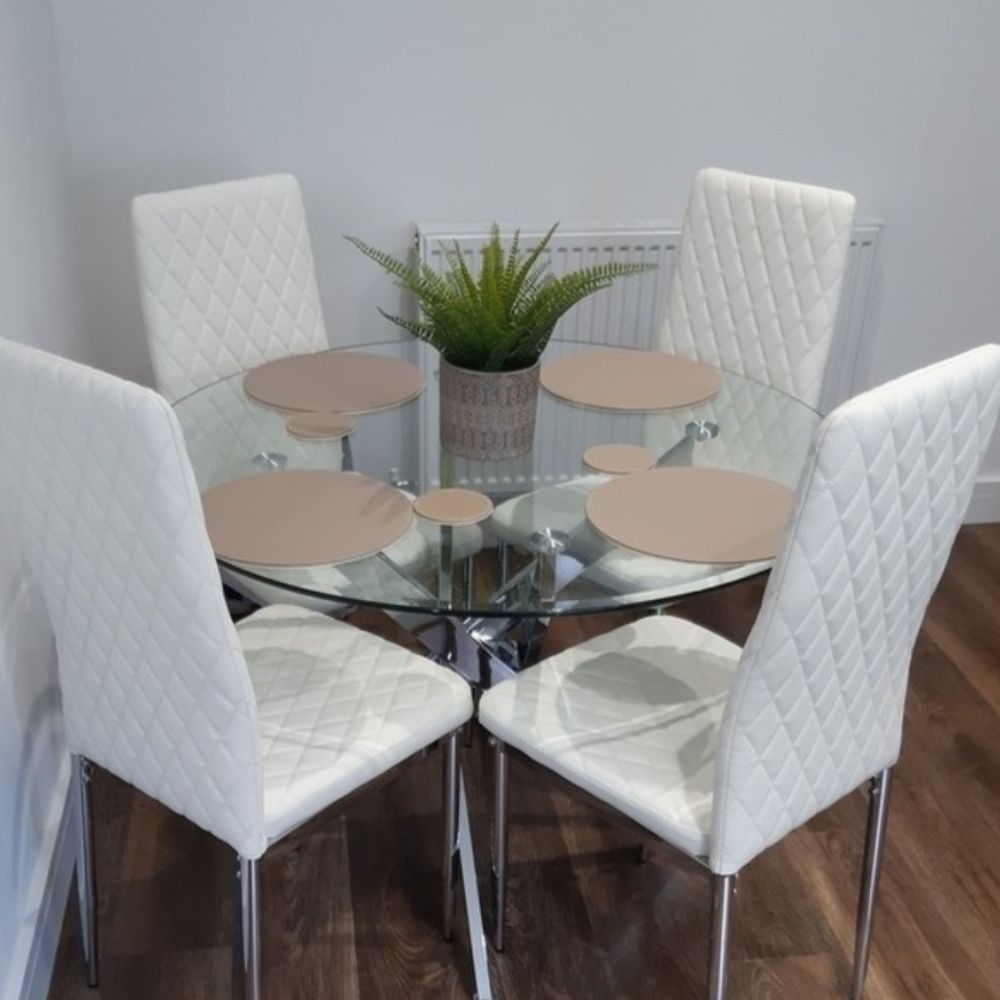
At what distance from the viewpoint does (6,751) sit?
1879 mm

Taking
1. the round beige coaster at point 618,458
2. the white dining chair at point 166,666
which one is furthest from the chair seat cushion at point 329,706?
the round beige coaster at point 618,458

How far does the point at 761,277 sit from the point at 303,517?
1.27 metres

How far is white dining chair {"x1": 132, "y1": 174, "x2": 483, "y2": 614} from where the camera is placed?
2523 mm

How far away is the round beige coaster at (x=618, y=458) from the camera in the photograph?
6.63ft

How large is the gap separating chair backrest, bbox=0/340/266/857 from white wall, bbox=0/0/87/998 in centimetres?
28

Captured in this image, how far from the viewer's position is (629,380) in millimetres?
2387

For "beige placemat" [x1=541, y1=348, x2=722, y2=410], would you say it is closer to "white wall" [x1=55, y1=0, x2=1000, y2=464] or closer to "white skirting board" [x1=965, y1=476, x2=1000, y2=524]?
"white wall" [x1=55, y1=0, x2=1000, y2=464]

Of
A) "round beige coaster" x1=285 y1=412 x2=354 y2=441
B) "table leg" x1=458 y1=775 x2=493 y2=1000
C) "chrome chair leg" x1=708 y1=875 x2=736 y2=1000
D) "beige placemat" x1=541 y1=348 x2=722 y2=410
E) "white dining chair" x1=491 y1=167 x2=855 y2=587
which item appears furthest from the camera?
"white dining chair" x1=491 y1=167 x2=855 y2=587

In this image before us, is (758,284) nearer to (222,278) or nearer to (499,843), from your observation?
(222,278)

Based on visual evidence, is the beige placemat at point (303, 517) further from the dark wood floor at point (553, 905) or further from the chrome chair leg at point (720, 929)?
the chrome chair leg at point (720, 929)

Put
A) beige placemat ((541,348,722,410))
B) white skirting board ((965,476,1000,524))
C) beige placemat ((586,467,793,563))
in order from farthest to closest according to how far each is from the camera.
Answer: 1. white skirting board ((965,476,1000,524))
2. beige placemat ((541,348,722,410))
3. beige placemat ((586,467,793,563))

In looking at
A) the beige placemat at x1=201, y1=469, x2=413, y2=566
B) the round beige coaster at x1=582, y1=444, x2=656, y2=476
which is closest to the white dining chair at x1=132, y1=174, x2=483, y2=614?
the beige placemat at x1=201, y1=469, x2=413, y2=566

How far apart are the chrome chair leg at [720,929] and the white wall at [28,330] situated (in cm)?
102

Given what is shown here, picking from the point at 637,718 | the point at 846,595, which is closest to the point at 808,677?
the point at 846,595
